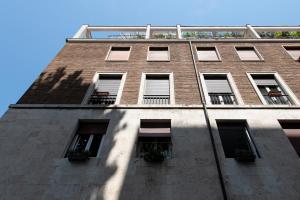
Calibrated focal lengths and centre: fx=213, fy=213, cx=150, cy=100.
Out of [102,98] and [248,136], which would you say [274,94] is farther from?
[102,98]

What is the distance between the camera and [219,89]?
920 cm

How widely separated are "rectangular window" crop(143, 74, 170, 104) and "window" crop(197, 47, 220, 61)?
273 centimetres

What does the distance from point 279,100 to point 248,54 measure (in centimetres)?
422

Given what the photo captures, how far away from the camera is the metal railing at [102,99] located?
865cm

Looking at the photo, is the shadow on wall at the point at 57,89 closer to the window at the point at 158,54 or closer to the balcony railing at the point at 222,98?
the window at the point at 158,54

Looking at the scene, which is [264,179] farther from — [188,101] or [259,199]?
[188,101]

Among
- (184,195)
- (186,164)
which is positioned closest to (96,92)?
(186,164)

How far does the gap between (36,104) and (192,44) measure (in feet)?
29.4

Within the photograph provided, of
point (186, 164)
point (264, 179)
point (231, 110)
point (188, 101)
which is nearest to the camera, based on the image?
point (264, 179)

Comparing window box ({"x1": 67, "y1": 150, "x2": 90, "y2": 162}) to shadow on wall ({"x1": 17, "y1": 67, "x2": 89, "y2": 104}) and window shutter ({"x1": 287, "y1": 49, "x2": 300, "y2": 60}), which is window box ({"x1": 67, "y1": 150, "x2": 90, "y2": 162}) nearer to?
shadow on wall ({"x1": 17, "y1": 67, "x2": 89, "y2": 104})

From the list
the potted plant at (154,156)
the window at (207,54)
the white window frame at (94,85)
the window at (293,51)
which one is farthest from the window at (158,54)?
the window at (293,51)

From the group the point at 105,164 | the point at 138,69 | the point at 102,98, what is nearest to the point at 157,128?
the point at 105,164

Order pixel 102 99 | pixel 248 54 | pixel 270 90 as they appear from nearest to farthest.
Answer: pixel 102 99, pixel 270 90, pixel 248 54

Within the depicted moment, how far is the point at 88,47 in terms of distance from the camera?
12398 millimetres
